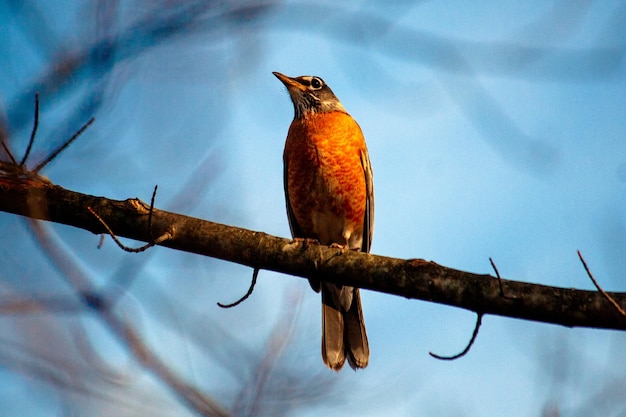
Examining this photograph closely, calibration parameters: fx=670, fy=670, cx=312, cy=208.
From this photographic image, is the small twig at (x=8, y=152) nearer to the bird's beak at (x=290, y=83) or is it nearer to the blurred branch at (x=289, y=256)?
the blurred branch at (x=289, y=256)

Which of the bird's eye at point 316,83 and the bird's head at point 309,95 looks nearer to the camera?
the bird's head at point 309,95

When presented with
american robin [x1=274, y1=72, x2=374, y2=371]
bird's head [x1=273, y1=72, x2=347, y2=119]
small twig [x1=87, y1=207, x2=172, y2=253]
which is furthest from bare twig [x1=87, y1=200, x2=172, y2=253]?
bird's head [x1=273, y1=72, x2=347, y2=119]

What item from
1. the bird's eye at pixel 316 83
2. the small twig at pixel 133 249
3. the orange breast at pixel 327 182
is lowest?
the small twig at pixel 133 249

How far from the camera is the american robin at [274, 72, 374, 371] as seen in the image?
827 cm

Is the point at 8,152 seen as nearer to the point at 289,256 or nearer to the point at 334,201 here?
the point at 289,256

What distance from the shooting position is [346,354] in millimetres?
8047

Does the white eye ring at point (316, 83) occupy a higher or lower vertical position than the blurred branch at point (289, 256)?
higher

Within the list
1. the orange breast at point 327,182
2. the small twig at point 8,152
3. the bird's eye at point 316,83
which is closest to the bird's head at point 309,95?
the bird's eye at point 316,83

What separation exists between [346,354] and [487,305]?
126 inches

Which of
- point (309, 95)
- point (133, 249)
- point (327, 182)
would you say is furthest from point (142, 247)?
point (309, 95)

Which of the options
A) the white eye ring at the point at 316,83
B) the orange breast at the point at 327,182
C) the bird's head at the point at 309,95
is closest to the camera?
the orange breast at the point at 327,182

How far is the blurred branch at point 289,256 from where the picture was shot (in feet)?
16.8

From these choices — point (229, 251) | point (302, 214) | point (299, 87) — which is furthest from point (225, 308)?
point (299, 87)

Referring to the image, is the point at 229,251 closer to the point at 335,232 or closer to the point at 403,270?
the point at 403,270
